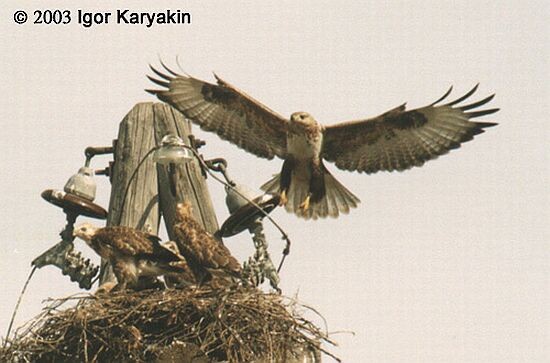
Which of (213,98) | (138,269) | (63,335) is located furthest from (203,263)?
(213,98)

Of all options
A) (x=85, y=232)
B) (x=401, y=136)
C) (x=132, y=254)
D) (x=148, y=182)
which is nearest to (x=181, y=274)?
(x=132, y=254)

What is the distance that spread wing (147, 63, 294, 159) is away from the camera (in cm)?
823

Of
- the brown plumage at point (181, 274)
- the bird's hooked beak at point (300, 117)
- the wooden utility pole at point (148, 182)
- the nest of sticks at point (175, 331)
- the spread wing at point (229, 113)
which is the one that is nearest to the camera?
the nest of sticks at point (175, 331)

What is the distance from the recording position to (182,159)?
694 centimetres

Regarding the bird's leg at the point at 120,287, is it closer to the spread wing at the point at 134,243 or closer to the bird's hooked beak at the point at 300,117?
the spread wing at the point at 134,243

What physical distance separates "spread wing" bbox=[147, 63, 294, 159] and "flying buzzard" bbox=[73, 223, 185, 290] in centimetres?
161

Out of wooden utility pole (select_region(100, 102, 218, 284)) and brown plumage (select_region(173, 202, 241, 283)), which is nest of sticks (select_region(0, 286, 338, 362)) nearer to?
brown plumage (select_region(173, 202, 241, 283))

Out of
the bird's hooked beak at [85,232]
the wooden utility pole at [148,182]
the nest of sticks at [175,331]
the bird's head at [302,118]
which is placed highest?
the bird's head at [302,118]

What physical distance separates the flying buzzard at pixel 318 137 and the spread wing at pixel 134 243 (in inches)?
67.6

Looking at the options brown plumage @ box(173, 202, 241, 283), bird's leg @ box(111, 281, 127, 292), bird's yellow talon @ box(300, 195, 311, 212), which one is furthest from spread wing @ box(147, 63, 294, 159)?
bird's leg @ box(111, 281, 127, 292)

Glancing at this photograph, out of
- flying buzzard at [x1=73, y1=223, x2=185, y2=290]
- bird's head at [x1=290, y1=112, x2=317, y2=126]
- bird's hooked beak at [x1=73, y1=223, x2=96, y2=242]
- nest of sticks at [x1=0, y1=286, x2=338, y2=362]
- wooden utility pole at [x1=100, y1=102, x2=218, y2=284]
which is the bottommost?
nest of sticks at [x1=0, y1=286, x2=338, y2=362]

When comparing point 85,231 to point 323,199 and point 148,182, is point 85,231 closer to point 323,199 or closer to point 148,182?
point 148,182

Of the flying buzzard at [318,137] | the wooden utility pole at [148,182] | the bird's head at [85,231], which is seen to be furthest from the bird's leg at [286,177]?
the bird's head at [85,231]

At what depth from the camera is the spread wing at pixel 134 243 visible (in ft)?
21.6
